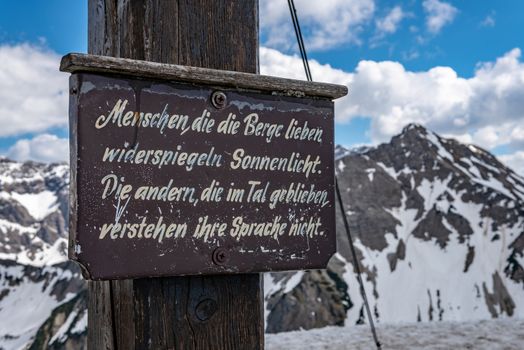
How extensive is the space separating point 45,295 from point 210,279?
180m

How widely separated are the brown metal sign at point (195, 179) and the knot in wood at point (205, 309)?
8.6 inches

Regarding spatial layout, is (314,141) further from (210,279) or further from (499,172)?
(499,172)

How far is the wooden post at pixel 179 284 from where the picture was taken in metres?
2.67

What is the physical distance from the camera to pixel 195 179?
2688 mm

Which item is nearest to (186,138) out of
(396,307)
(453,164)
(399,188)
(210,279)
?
(210,279)

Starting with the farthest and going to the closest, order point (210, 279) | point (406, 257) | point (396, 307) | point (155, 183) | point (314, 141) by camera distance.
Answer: point (406, 257), point (396, 307), point (314, 141), point (210, 279), point (155, 183)

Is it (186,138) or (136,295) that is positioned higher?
(186,138)

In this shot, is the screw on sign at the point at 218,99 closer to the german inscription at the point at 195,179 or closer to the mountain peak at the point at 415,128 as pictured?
the german inscription at the point at 195,179

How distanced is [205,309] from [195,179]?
27.1 inches

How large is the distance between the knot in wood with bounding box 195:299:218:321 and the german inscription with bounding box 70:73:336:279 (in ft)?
0.71

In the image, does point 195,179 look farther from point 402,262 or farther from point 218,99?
point 402,262

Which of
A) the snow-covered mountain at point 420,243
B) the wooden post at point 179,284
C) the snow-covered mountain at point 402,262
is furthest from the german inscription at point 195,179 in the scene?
the snow-covered mountain at point 402,262

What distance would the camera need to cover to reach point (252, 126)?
2877mm

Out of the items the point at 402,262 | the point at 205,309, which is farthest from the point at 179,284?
the point at 402,262
